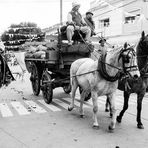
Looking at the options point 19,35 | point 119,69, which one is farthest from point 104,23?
point 119,69

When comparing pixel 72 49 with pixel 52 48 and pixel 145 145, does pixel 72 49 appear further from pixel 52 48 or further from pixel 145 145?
pixel 145 145

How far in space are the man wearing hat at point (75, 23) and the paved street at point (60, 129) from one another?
2218 mm

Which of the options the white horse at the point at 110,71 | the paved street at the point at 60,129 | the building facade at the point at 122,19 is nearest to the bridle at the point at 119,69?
the white horse at the point at 110,71

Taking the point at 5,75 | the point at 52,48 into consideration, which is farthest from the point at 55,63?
the point at 5,75

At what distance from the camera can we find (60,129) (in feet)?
17.0

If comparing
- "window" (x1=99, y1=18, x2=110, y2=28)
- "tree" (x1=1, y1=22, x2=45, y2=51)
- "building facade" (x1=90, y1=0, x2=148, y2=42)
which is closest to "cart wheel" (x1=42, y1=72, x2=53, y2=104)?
"tree" (x1=1, y1=22, x2=45, y2=51)

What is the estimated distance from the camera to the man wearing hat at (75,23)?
7137 mm

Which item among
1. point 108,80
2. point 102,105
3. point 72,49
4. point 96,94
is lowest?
point 102,105

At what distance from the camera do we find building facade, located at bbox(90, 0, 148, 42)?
679 inches

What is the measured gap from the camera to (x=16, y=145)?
422cm

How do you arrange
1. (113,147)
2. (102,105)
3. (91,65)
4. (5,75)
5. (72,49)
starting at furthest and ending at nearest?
(102,105)
(72,49)
(5,75)
(91,65)
(113,147)

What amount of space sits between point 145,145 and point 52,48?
14.5 ft

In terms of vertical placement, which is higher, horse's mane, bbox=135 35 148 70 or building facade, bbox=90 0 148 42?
building facade, bbox=90 0 148 42

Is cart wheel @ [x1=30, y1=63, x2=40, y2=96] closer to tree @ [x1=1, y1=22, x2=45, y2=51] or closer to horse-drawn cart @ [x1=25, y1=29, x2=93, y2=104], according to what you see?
horse-drawn cart @ [x1=25, y1=29, x2=93, y2=104]
